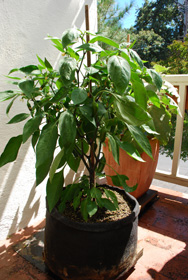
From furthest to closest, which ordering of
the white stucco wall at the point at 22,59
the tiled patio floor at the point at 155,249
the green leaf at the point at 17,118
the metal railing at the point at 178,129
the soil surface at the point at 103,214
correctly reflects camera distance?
the metal railing at the point at 178,129, the white stucco wall at the point at 22,59, the tiled patio floor at the point at 155,249, the soil surface at the point at 103,214, the green leaf at the point at 17,118

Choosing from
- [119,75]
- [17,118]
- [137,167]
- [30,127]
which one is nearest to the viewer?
[119,75]

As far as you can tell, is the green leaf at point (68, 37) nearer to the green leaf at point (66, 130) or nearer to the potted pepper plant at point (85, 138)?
the potted pepper plant at point (85, 138)

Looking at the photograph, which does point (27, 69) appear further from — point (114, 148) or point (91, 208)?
point (91, 208)

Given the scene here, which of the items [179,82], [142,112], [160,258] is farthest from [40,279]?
[179,82]

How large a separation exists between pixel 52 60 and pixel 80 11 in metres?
0.45

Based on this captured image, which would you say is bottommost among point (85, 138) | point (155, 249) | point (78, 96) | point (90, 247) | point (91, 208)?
point (155, 249)

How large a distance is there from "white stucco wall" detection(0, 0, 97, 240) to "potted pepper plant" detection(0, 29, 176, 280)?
1.36 feet

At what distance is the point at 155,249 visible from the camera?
1360 millimetres

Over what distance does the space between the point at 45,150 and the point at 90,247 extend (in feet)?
1.53

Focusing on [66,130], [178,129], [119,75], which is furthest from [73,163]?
[178,129]

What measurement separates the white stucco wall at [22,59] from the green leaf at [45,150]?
2.12 ft

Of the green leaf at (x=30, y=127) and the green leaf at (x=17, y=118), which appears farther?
the green leaf at (x=17, y=118)

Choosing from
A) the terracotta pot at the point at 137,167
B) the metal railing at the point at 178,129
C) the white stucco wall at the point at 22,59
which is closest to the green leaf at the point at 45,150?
the white stucco wall at the point at 22,59

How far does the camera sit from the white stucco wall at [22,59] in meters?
1.31
